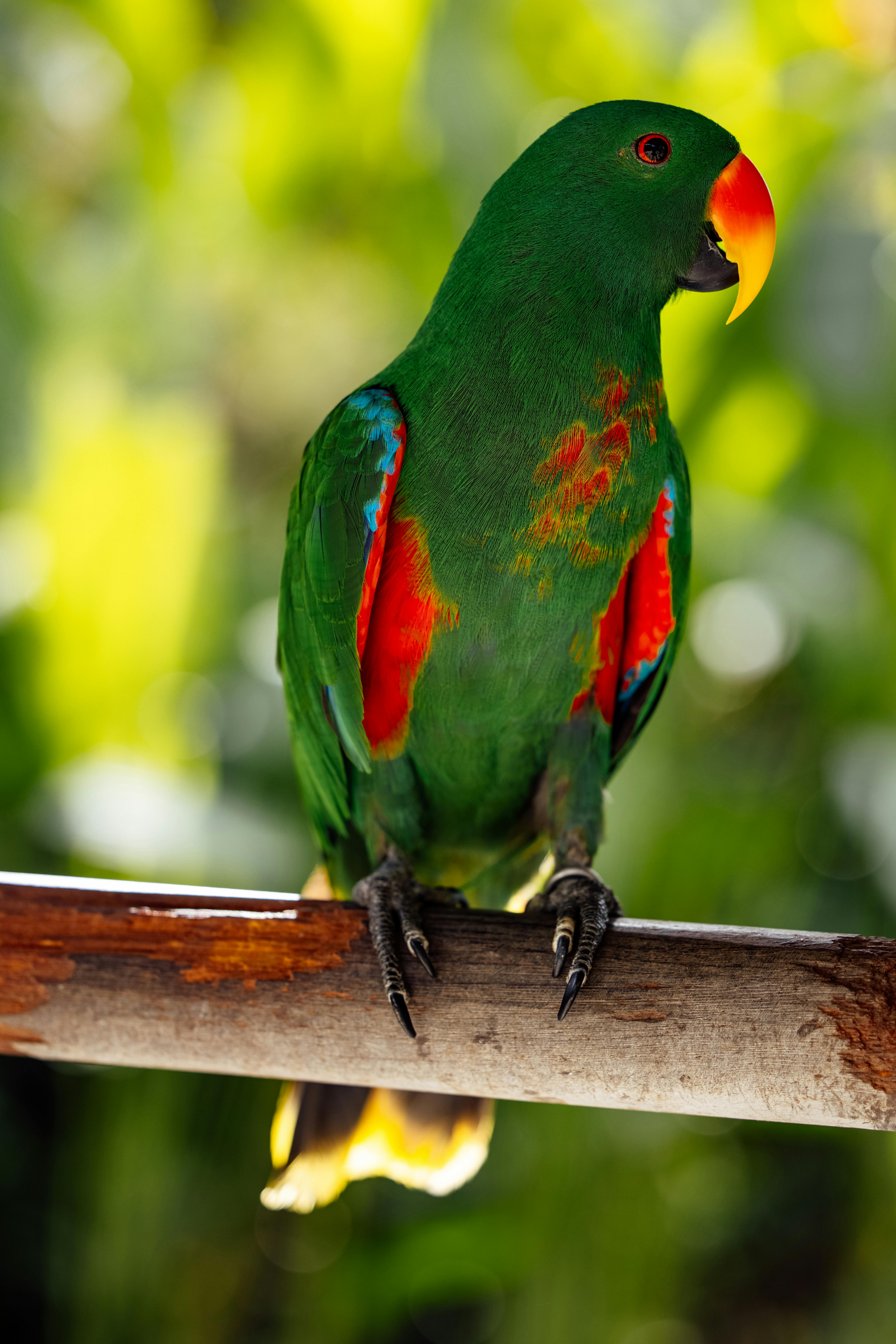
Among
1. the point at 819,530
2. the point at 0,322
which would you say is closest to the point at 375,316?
the point at 0,322

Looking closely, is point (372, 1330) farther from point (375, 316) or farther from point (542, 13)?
point (542, 13)

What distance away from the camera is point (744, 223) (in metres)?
1.00

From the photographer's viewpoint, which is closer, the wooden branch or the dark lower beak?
the wooden branch

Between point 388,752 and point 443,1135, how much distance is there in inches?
18.0

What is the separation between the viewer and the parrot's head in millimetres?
1000

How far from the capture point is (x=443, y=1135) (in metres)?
1.23

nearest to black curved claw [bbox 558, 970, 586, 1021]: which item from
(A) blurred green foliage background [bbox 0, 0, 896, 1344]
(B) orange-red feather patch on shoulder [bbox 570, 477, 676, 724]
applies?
(B) orange-red feather patch on shoulder [bbox 570, 477, 676, 724]

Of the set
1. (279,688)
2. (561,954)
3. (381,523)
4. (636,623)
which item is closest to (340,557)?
(381,523)

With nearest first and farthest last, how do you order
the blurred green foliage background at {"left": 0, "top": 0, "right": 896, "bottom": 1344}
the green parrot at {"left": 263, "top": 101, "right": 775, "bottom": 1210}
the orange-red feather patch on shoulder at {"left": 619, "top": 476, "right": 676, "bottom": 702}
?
the green parrot at {"left": 263, "top": 101, "right": 775, "bottom": 1210}
the orange-red feather patch on shoulder at {"left": 619, "top": 476, "right": 676, "bottom": 702}
the blurred green foliage background at {"left": 0, "top": 0, "right": 896, "bottom": 1344}

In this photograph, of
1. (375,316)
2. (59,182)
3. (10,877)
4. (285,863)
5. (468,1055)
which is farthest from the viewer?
(59,182)

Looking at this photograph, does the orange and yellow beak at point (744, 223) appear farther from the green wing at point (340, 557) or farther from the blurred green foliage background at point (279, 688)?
the blurred green foliage background at point (279, 688)

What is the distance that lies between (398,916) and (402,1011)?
103mm

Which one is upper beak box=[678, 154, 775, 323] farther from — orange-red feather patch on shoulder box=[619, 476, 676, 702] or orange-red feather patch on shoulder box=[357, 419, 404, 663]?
orange-red feather patch on shoulder box=[357, 419, 404, 663]

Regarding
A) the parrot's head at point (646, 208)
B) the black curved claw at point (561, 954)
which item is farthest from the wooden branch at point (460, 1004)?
the parrot's head at point (646, 208)
